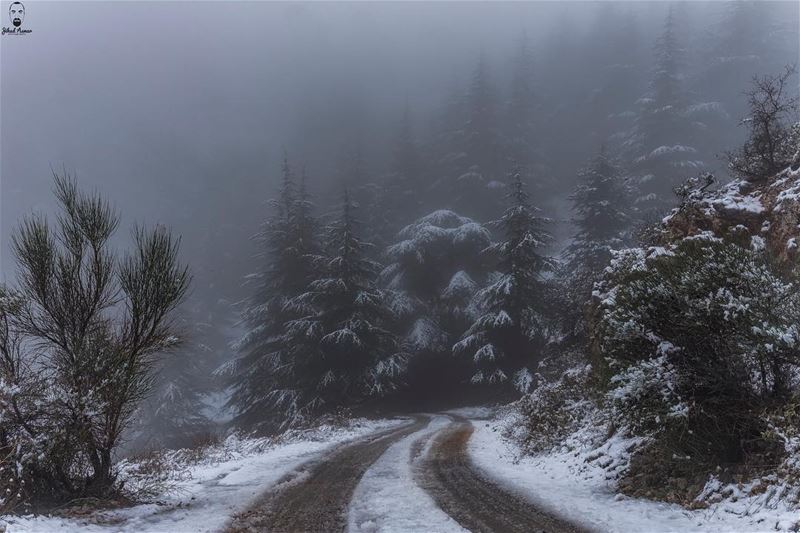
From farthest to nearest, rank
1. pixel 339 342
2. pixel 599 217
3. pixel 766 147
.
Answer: pixel 599 217
pixel 339 342
pixel 766 147

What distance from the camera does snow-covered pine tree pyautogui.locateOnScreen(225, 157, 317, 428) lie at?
26688 millimetres

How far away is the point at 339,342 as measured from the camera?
26.3m

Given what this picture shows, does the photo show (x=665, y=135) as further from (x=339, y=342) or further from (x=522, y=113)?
(x=339, y=342)

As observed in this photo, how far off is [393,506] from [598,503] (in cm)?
316

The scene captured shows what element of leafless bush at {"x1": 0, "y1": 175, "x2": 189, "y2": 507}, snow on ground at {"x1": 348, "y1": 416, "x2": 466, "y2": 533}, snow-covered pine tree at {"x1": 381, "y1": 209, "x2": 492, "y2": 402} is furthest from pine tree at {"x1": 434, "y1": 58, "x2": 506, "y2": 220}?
leafless bush at {"x1": 0, "y1": 175, "x2": 189, "y2": 507}

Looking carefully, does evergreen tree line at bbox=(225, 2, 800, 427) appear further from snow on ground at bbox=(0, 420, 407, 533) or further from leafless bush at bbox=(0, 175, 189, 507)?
leafless bush at bbox=(0, 175, 189, 507)

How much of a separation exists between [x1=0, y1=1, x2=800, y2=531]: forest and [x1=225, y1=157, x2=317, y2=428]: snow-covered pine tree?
168 mm

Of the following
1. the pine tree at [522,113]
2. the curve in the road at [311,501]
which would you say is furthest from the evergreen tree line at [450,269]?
the curve in the road at [311,501]

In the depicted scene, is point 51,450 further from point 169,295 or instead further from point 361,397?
point 361,397

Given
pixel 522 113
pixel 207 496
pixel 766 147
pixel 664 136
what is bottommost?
pixel 207 496

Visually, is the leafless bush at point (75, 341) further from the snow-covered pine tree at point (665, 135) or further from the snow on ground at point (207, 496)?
the snow-covered pine tree at point (665, 135)

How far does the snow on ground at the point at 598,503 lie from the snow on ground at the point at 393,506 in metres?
1.74

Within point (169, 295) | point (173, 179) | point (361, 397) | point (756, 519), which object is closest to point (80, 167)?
point (173, 179)

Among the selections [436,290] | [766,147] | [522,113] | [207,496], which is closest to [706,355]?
[207,496]
